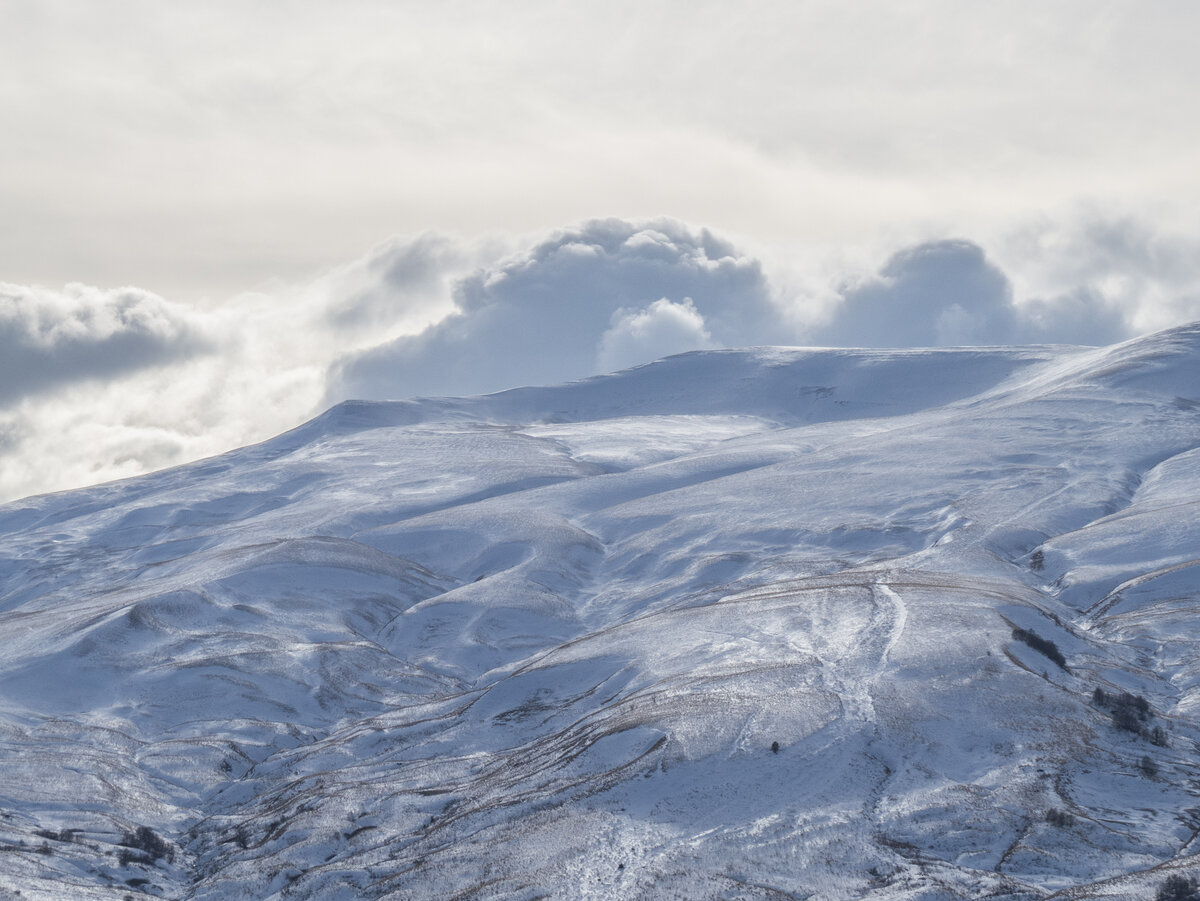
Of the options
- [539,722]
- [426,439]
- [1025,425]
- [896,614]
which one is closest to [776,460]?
[1025,425]

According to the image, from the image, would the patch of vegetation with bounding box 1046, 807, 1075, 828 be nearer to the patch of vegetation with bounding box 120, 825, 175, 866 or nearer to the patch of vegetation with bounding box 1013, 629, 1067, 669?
the patch of vegetation with bounding box 1013, 629, 1067, 669

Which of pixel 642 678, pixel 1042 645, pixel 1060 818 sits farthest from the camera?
pixel 642 678

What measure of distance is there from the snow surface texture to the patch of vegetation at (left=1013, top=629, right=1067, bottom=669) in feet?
1.32

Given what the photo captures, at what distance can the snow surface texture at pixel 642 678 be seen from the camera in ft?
131

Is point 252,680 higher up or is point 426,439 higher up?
point 426,439

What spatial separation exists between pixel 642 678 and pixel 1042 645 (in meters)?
21.4

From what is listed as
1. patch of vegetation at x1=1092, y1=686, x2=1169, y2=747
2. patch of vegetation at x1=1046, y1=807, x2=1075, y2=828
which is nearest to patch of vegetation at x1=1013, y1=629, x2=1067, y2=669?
patch of vegetation at x1=1092, y1=686, x2=1169, y2=747

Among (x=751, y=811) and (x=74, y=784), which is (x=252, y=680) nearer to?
(x=74, y=784)

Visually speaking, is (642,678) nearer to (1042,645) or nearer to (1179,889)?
(1042,645)

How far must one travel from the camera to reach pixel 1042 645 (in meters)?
59.5

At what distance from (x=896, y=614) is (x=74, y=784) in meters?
44.8

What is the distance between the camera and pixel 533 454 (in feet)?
502

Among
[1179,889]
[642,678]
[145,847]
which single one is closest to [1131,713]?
[1179,889]

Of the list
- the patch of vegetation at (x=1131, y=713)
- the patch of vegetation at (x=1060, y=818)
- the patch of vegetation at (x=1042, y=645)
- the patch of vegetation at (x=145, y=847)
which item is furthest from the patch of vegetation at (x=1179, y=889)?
the patch of vegetation at (x=145, y=847)
